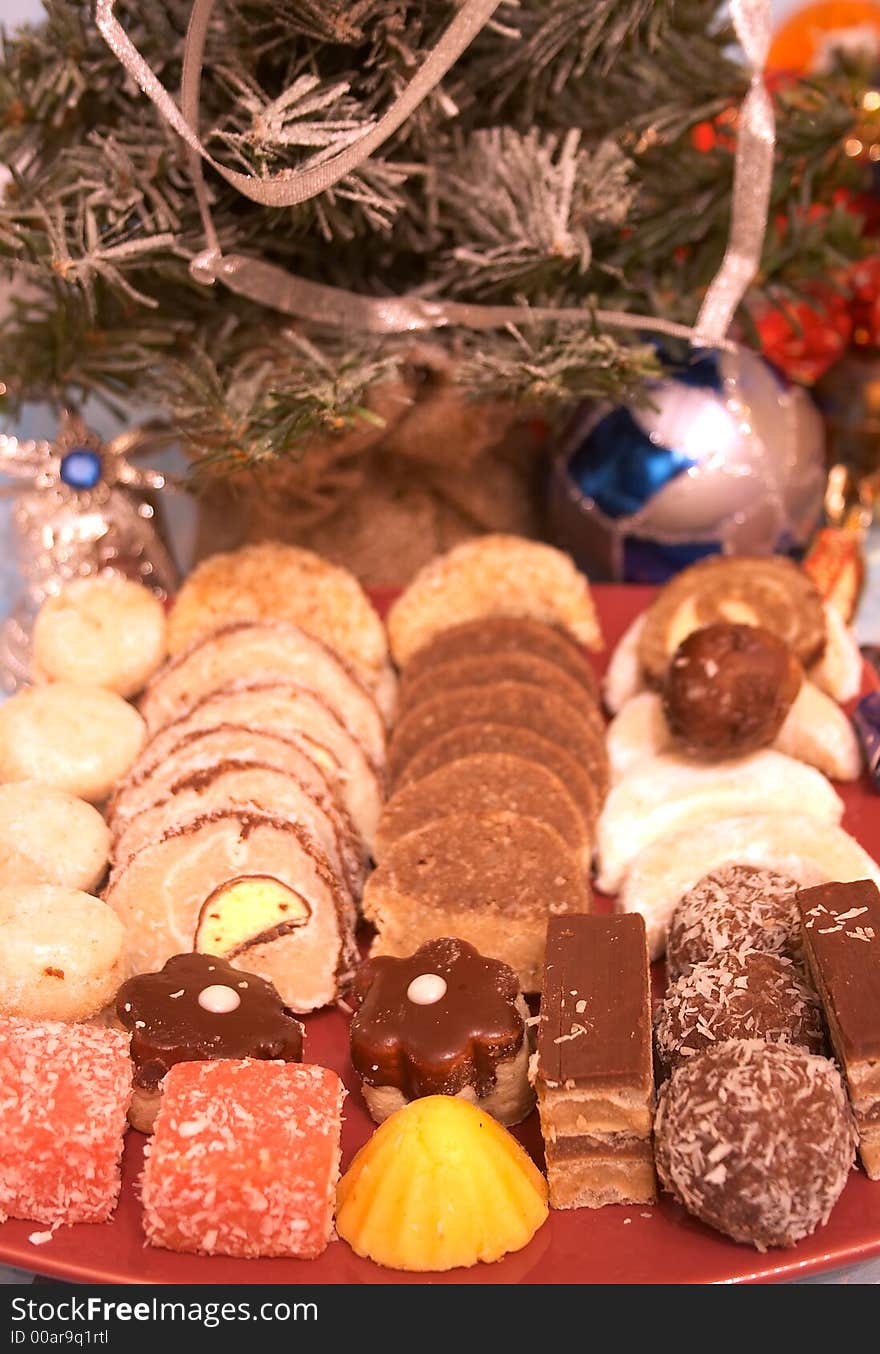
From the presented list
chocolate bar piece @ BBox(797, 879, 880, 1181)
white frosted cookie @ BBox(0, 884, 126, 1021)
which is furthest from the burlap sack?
chocolate bar piece @ BBox(797, 879, 880, 1181)

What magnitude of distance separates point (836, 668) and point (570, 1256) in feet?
4.56

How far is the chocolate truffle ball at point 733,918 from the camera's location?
6.45 ft

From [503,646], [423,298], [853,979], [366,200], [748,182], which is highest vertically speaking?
[366,200]

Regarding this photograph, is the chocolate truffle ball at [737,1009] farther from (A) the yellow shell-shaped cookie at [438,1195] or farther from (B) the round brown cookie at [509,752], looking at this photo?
(B) the round brown cookie at [509,752]

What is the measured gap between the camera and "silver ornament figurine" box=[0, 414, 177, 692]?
2.96 m

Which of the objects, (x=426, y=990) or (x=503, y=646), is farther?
(x=503, y=646)

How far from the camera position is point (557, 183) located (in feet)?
8.01

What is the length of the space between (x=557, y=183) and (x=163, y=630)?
1.11 metres

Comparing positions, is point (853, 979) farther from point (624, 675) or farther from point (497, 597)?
point (497, 597)

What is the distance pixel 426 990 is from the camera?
6.28ft

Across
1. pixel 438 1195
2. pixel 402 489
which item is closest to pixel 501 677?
pixel 402 489

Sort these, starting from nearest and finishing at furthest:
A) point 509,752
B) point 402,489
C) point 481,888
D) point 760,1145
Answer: point 760,1145 < point 481,888 < point 509,752 < point 402,489

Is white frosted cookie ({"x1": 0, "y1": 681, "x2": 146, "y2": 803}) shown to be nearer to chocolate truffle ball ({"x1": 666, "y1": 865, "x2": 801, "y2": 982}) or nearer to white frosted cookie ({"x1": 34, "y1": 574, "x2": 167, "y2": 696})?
white frosted cookie ({"x1": 34, "y1": 574, "x2": 167, "y2": 696})
